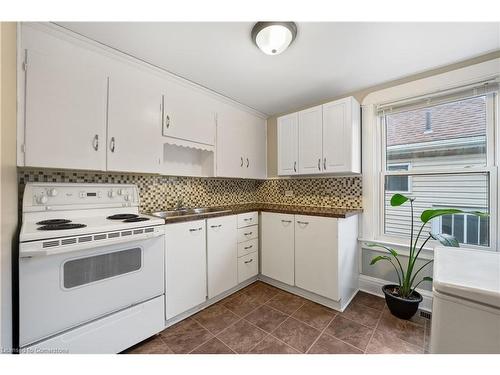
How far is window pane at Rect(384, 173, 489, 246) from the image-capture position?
1759 millimetres

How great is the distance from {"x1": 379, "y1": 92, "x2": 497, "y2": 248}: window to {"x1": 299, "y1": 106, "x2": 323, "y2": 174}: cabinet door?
26.4 inches

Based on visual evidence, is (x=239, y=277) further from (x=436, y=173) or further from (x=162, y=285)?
(x=436, y=173)

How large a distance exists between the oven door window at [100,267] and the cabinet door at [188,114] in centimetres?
112

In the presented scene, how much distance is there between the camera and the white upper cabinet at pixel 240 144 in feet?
8.06

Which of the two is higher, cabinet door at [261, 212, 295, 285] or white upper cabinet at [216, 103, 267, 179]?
white upper cabinet at [216, 103, 267, 179]

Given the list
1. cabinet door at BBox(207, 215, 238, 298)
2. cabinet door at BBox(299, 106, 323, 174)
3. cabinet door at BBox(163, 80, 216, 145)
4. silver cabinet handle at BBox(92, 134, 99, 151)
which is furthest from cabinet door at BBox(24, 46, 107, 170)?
cabinet door at BBox(299, 106, 323, 174)

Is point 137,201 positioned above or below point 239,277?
above

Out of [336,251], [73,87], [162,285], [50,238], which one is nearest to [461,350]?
[336,251]

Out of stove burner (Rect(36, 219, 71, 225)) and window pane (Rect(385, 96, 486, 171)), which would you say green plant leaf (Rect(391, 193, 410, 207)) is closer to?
window pane (Rect(385, 96, 486, 171))

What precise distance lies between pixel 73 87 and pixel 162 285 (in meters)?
1.60

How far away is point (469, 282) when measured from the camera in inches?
26.1

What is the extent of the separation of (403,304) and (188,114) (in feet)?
8.82

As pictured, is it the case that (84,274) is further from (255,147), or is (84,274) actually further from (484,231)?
(484,231)

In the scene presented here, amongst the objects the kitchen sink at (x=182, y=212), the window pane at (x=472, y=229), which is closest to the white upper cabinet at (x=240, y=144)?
the kitchen sink at (x=182, y=212)
